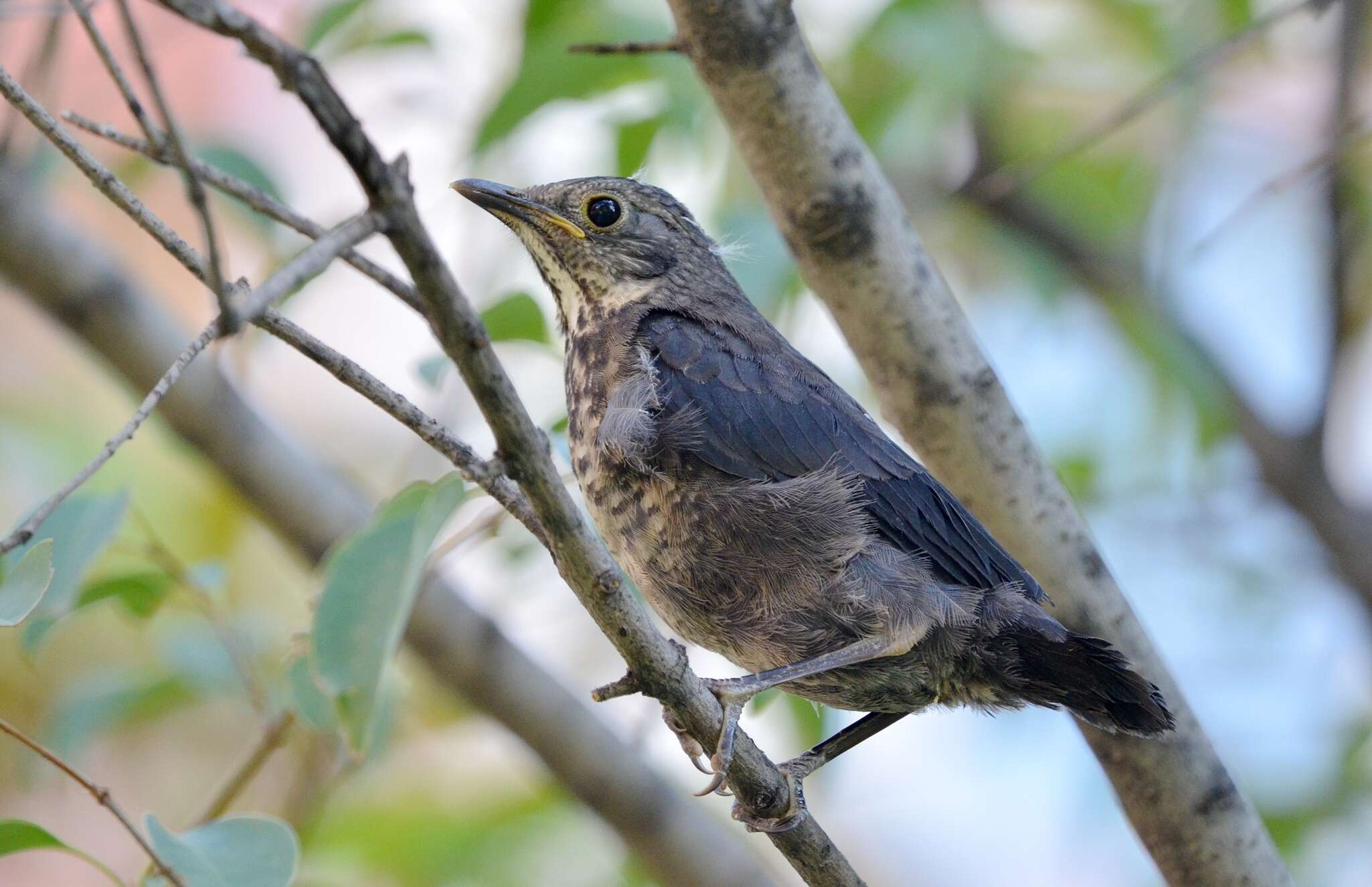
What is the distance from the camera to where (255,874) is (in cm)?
162

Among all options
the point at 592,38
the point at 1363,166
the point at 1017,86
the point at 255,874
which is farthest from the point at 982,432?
the point at 1363,166

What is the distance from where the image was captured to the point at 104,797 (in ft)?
5.59

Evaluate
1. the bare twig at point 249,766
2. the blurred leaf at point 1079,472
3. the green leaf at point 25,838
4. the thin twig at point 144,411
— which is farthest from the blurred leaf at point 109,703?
the blurred leaf at point 1079,472

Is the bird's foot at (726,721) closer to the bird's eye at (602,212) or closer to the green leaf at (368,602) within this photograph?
the green leaf at (368,602)

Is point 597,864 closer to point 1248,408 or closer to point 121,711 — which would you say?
point 121,711

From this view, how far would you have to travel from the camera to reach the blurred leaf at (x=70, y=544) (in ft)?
6.29

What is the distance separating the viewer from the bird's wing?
2256 mm

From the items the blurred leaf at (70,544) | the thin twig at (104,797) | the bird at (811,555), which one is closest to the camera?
the thin twig at (104,797)

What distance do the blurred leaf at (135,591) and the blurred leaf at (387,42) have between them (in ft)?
4.35

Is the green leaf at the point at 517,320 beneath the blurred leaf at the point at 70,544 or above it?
above

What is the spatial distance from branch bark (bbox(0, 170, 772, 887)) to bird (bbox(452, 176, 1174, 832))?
29.0 inches

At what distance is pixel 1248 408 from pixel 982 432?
252cm

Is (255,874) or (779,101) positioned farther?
(779,101)

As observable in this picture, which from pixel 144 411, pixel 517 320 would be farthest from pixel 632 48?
pixel 144 411
